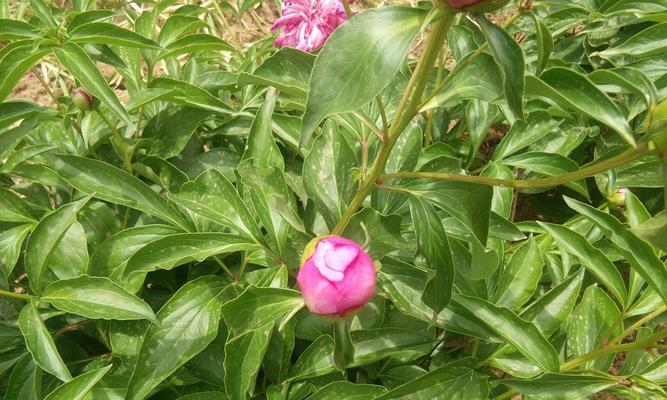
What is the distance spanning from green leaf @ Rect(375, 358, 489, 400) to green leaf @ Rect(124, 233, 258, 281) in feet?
1.20

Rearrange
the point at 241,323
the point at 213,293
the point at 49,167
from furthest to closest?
the point at 49,167, the point at 213,293, the point at 241,323

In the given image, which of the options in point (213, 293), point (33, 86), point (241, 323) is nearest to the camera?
point (241, 323)

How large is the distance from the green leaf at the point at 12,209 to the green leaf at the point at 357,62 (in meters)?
0.78

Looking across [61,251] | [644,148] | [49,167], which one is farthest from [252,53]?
[644,148]

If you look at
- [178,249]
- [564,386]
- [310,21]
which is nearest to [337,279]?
[178,249]

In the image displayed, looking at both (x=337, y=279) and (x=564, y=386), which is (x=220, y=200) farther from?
(x=564, y=386)

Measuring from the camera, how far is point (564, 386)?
93 centimetres

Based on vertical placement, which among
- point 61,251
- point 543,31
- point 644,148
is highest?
point 543,31

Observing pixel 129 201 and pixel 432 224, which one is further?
pixel 129 201

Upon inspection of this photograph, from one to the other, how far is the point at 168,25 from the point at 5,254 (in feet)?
2.12

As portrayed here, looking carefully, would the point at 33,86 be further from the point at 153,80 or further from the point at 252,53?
the point at 153,80

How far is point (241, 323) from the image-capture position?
0.85m

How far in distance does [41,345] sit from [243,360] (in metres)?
0.30

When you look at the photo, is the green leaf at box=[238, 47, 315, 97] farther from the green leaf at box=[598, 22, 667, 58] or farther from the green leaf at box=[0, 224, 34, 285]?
the green leaf at box=[598, 22, 667, 58]
